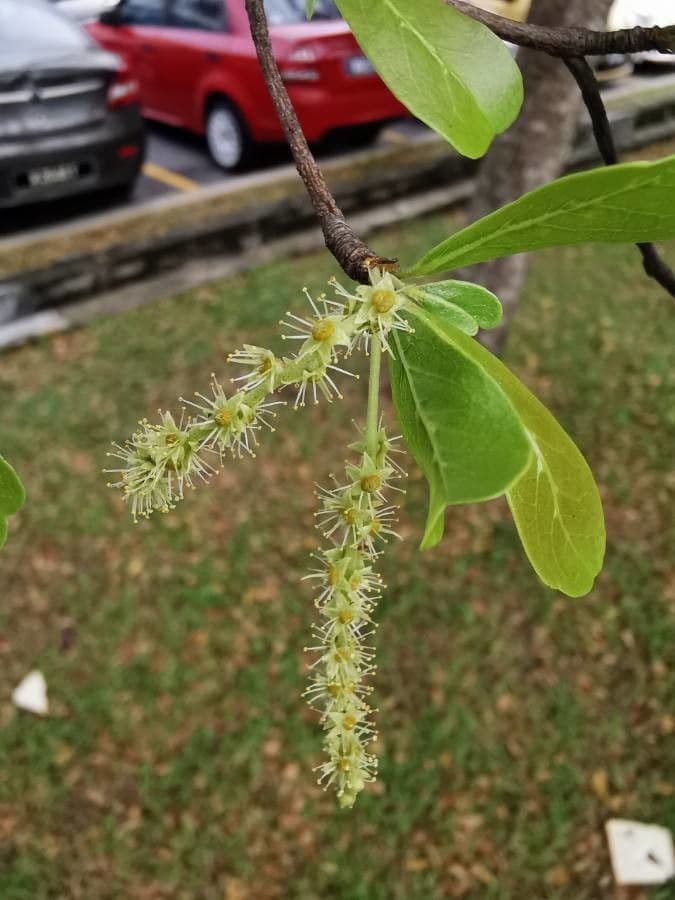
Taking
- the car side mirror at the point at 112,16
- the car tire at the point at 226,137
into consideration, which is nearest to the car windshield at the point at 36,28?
the car side mirror at the point at 112,16

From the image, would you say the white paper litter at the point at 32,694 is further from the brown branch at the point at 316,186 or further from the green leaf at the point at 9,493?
the brown branch at the point at 316,186

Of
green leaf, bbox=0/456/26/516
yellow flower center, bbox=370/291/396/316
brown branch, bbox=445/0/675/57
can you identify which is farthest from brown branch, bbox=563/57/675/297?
green leaf, bbox=0/456/26/516

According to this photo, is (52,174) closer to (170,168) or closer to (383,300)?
(170,168)

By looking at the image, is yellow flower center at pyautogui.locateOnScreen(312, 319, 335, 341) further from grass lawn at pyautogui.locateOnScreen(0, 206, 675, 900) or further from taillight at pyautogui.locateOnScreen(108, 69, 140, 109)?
taillight at pyautogui.locateOnScreen(108, 69, 140, 109)

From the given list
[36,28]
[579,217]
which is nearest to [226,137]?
[36,28]

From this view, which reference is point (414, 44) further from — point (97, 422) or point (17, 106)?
point (17, 106)

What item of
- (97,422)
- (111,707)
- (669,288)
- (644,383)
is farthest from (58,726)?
(644,383)
